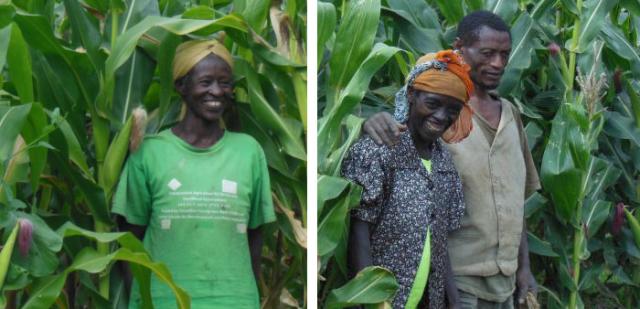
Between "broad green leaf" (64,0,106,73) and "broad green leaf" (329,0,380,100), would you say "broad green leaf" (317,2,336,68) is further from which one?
"broad green leaf" (64,0,106,73)

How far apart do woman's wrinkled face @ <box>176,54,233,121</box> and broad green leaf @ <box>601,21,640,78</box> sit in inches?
66.7

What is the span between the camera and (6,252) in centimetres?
240

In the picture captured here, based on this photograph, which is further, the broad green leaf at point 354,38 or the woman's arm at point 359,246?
the broad green leaf at point 354,38

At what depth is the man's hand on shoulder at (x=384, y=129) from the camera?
2.80 meters

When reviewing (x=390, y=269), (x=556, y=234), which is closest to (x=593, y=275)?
(x=556, y=234)

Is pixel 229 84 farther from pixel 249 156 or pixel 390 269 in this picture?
pixel 390 269

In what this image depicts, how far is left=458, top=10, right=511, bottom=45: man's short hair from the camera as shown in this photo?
315cm

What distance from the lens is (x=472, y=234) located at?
10.2 feet

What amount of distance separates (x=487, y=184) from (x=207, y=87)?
818 mm

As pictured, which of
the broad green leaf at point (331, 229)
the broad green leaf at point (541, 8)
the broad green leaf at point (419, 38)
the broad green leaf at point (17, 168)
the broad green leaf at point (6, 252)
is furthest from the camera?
the broad green leaf at point (541, 8)

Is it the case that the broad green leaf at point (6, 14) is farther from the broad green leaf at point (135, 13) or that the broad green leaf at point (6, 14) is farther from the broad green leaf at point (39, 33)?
the broad green leaf at point (135, 13)

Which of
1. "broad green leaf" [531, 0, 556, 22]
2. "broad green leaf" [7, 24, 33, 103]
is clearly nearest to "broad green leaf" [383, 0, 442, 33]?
"broad green leaf" [531, 0, 556, 22]

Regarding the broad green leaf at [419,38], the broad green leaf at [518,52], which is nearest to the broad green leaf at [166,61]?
the broad green leaf at [419,38]

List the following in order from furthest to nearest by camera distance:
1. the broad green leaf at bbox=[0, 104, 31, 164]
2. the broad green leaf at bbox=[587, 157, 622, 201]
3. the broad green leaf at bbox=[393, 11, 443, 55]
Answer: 1. the broad green leaf at bbox=[587, 157, 622, 201]
2. the broad green leaf at bbox=[393, 11, 443, 55]
3. the broad green leaf at bbox=[0, 104, 31, 164]
